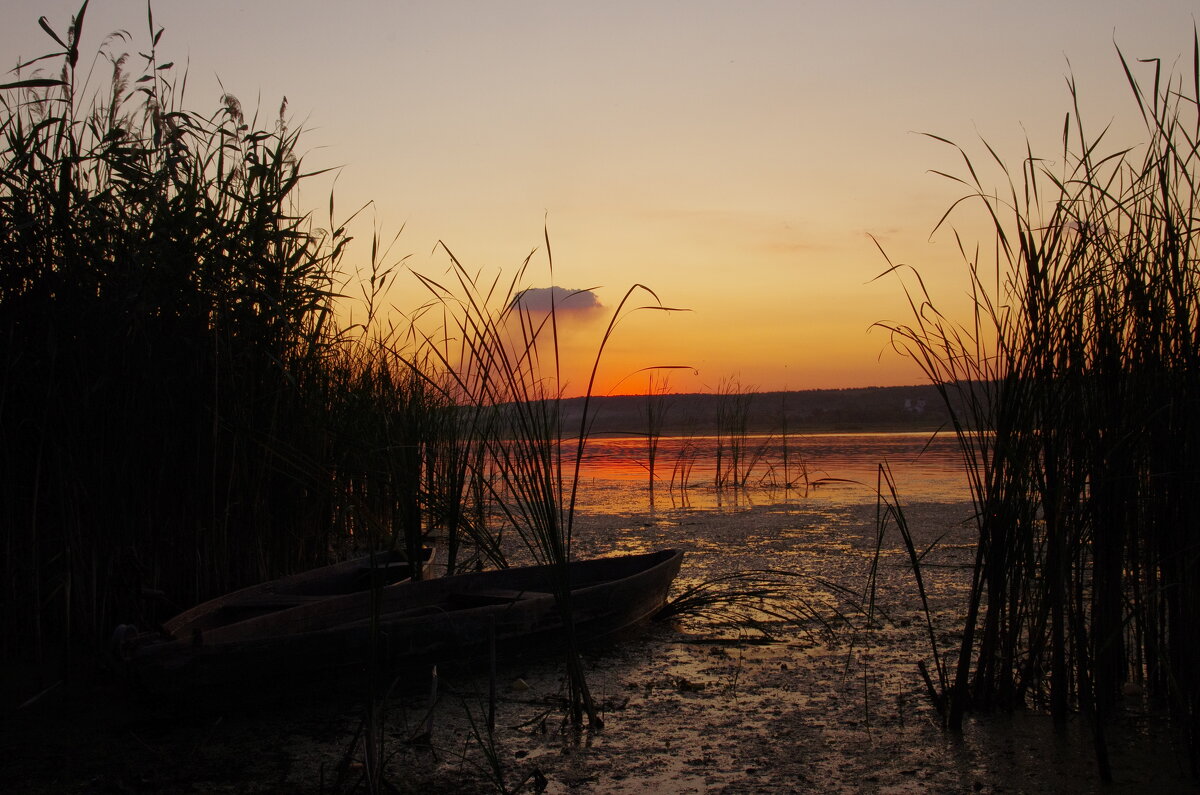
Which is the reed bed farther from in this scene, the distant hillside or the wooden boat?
the distant hillside

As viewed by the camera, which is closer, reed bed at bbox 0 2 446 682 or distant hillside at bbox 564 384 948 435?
reed bed at bbox 0 2 446 682

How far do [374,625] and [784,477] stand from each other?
9376 millimetres

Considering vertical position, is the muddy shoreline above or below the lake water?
below

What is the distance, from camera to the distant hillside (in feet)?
86.9

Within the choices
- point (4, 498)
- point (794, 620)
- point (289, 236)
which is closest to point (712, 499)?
point (794, 620)

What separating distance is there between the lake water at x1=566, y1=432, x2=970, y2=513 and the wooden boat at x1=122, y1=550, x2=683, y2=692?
9.03ft

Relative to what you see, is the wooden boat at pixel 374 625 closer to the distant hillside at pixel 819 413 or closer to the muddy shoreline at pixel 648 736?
the muddy shoreline at pixel 648 736

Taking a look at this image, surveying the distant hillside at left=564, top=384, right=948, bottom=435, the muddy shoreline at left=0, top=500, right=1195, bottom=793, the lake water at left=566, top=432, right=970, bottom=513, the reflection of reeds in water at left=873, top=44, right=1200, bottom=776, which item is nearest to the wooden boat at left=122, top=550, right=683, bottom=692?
the muddy shoreline at left=0, top=500, right=1195, bottom=793

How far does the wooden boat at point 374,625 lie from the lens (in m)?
2.78

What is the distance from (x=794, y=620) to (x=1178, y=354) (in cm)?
206

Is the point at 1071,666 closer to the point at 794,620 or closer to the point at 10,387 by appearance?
the point at 794,620

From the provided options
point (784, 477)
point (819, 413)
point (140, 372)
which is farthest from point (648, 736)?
point (819, 413)

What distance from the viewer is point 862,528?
6.68 metres

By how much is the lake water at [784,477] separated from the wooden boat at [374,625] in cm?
275
